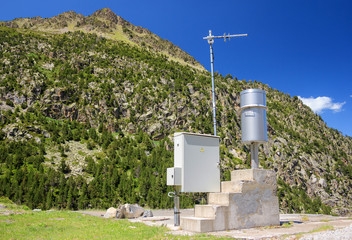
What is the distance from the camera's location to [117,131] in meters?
53.0

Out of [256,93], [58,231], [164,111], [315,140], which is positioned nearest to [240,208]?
[256,93]

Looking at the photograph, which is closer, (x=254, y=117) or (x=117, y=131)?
(x=254, y=117)

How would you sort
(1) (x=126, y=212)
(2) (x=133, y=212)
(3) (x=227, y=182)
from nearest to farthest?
1. (3) (x=227, y=182)
2. (1) (x=126, y=212)
3. (2) (x=133, y=212)

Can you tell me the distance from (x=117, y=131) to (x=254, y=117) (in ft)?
144

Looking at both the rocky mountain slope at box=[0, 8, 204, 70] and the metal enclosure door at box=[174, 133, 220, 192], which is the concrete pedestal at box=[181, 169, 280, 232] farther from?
the rocky mountain slope at box=[0, 8, 204, 70]

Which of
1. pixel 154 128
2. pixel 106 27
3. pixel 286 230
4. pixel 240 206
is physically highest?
pixel 106 27

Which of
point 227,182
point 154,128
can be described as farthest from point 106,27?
point 227,182

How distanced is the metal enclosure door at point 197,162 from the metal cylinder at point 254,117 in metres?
1.59

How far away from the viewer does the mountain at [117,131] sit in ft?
112

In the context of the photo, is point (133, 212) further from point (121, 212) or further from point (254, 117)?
point (254, 117)

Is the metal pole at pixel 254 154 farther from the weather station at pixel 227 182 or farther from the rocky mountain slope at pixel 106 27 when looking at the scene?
the rocky mountain slope at pixel 106 27

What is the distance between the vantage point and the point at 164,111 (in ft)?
188

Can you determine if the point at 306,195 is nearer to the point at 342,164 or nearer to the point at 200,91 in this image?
the point at 342,164

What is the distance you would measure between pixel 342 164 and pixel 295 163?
59.2 ft
